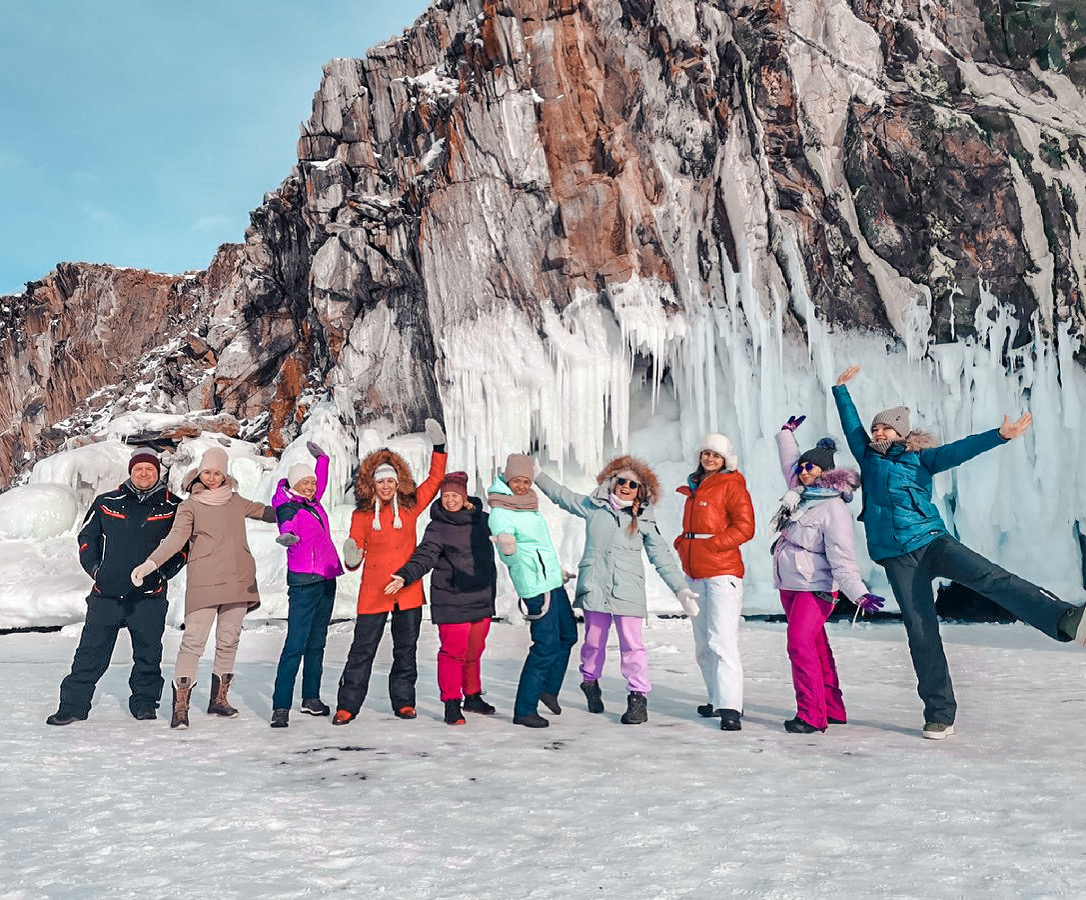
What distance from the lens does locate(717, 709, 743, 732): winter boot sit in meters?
4.54

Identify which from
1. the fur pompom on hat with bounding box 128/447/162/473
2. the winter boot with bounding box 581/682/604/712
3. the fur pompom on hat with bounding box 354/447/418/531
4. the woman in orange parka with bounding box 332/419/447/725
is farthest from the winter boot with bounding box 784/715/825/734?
the fur pompom on hat with bounding box 128/447/162/473

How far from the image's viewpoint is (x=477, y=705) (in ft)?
17.1

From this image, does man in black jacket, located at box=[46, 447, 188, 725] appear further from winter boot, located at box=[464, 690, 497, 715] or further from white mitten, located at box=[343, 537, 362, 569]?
winter boot, located at box=[464, 690, 497, 715]

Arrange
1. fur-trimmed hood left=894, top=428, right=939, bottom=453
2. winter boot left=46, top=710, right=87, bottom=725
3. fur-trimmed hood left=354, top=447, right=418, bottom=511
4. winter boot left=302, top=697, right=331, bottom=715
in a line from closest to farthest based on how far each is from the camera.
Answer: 1. fur-trimmed hood left=894, top=428, right=939, bottom=453
2. winter boot left=46, top=710, right=87, bottom=725
3. fur-trimmed hood left=354, top=447, right=418, bottom=511
4. winter boot left=302, top=697, right=331, bottom=715

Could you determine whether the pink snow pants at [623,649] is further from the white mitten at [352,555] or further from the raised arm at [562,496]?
the white mitten at [352,555]

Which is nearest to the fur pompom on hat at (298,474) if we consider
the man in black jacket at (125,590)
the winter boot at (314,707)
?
the man in black jacket at (125,590)

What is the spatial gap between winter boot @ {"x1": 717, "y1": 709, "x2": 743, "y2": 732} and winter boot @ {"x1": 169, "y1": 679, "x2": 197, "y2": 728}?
3.21 m

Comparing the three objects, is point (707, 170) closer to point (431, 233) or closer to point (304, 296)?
point (431, 233)

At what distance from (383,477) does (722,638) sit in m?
2.36

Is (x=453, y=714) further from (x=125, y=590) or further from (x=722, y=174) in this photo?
(x=722, y=174)

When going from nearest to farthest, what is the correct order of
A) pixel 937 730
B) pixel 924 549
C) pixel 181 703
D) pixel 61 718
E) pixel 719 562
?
pixel 937 730 < pixel 924 549 < pixel 719 562 < pixel 181 703 < pixel 61 718

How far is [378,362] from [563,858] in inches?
601

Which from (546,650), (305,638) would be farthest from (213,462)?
(546,650)

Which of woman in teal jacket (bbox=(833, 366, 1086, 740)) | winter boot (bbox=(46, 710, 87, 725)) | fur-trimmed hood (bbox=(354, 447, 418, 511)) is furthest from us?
fur-trimmed hood (bbox=(354, 447, 418, 511))
